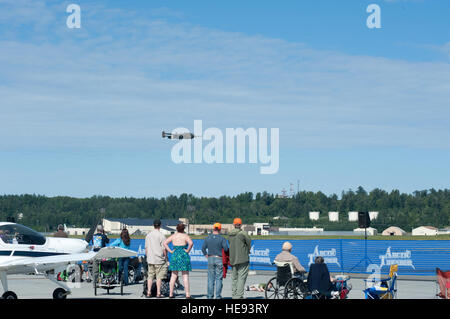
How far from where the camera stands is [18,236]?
16.6 metres

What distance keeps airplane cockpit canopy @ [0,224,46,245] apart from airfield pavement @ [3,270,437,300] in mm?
1817

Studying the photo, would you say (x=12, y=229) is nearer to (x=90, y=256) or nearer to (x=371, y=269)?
(x=90, y=256)

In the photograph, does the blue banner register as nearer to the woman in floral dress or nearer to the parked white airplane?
the woman in floral dress

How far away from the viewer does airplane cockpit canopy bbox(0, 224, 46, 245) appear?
16359 millimetres

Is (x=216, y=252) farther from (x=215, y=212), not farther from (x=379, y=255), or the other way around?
(x=215, y=212)

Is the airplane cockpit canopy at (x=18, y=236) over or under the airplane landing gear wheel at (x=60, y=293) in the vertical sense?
over

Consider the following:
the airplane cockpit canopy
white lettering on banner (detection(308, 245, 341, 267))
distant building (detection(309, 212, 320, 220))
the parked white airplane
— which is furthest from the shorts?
distant building (detection(309, 212, 320, 220))

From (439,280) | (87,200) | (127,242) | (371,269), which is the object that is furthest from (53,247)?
(87,200)

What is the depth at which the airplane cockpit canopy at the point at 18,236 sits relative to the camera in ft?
53.7

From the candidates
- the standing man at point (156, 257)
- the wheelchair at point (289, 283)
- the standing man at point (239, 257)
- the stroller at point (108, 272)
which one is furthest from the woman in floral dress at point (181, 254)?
the stroller at point (108, 272)

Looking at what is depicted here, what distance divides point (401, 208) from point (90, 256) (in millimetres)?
183333

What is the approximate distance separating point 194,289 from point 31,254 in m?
6.06

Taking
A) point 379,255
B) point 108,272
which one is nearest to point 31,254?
point 108,272

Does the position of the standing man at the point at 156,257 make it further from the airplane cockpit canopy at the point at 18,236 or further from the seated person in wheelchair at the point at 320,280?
the seated person in wheelchair at the point at 320,280
